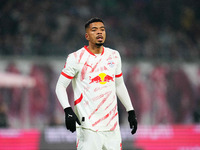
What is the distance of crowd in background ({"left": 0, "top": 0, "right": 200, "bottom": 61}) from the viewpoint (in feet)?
45.1

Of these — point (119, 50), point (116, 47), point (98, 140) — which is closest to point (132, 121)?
point (98, 140)

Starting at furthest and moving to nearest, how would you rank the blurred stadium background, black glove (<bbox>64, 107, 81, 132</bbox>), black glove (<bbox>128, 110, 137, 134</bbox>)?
the blurred stadium background < black glove (<bbox>128, 110, 137, 134</bbox>) < black glove (<bbox>64, 107, 81, 132</bbox>)

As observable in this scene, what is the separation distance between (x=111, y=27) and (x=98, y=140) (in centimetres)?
1051

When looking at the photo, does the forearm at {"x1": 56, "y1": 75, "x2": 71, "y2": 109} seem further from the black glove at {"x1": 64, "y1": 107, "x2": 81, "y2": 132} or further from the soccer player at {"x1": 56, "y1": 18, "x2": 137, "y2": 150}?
the black glove at {"x1": 64, "y1": 107, "x2": 81, "y2": 132}

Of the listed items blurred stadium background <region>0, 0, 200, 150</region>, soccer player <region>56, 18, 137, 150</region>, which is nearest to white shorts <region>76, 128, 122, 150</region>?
soccer player <region>56, 18, 137, 150</region>

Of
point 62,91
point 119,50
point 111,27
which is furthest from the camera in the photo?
point 111,27

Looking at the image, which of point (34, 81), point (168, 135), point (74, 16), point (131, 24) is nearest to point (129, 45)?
point (131, 24)

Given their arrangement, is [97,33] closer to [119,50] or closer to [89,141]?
[89,141]

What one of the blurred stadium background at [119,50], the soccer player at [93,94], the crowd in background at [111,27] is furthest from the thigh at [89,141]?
the crowd in background at [111,27]

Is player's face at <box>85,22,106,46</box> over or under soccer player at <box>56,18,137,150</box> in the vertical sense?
over

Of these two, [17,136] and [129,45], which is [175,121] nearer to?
[129,45]

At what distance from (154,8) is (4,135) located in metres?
8.79

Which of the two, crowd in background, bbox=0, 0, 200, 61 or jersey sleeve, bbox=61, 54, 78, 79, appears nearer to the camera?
jersey sleeve, bbox=61, 54, 78, 79

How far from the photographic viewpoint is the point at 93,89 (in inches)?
187
